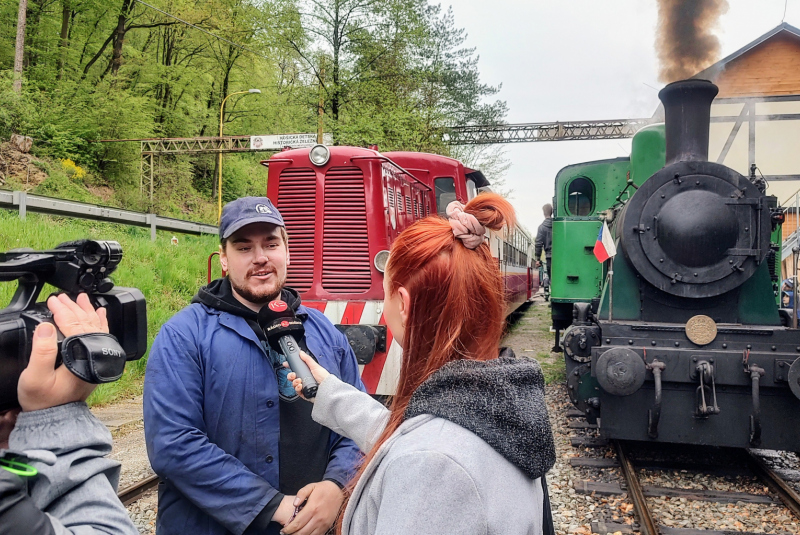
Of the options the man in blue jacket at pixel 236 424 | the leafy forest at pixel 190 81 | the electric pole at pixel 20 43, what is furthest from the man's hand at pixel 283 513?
the electric pole at pixel 20 43

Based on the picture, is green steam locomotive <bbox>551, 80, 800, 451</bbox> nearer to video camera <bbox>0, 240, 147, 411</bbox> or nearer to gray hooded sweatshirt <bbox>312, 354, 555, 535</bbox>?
gray hooded sweatshirt <bbox>312, 354, 555, 535</bbox>

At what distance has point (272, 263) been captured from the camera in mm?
2396

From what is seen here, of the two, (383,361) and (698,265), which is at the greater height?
(698,265)

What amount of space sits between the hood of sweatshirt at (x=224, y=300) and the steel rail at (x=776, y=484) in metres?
3.95

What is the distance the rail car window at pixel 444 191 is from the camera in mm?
7859

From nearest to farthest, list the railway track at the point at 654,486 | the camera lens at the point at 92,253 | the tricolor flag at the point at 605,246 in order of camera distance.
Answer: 1. the camera lens at the point at 92,253
2. the railway track at the point at 654,486
3. the tricolor flag at the point at 605,246

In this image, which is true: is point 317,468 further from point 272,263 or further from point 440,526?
point 440,526

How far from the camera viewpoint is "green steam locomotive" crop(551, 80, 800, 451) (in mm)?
4461

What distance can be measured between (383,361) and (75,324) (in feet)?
12.7

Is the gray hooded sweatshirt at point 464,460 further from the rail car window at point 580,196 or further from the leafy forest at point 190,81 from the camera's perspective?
the leafy forest at point 190,81

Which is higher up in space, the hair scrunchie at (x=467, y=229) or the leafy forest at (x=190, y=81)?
the leafy forest at (x=190, y=81)

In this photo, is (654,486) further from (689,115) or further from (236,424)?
(236,424)

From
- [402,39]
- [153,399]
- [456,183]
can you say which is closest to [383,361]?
[153,399]

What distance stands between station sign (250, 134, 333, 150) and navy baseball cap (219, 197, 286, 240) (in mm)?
11300
